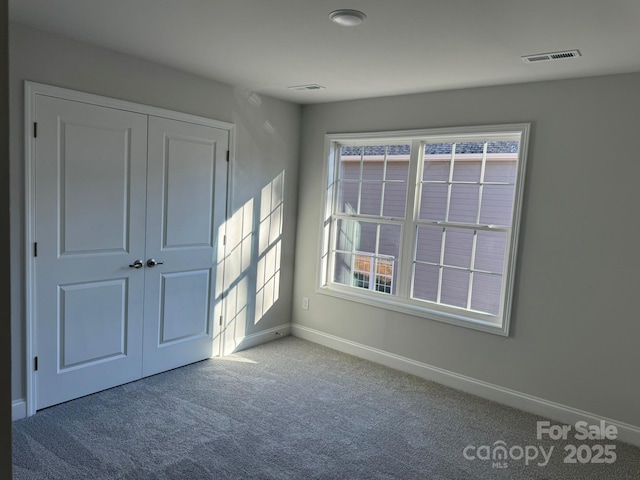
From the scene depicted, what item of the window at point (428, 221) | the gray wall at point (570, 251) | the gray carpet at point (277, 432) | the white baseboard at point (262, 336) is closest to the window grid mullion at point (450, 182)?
the window at point (428, 221)

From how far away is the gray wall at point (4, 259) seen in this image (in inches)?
24.1

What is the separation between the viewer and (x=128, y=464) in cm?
250

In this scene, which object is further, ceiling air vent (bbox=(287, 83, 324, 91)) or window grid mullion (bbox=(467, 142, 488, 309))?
ceiling air vent (bbox=(287, 83, 324, 91))

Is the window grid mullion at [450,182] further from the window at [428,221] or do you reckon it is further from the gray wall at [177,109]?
the gray wall at [177,109]

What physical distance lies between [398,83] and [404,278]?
1.68 meters

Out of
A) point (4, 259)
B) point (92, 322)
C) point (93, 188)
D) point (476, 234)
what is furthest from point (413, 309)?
point (4, 259)

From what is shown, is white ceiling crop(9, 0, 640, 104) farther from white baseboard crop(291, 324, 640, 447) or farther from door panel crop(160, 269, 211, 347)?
white baseboard crop(291, 324, 640, 447)

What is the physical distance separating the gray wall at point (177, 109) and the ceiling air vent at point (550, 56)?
2.35 m

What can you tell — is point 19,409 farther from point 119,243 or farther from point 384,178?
point 384,178

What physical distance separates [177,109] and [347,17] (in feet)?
5.94

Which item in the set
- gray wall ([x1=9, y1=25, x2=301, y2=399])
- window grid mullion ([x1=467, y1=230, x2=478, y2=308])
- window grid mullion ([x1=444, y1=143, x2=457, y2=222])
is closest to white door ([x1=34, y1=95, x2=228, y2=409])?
gray wall ([x1=9, y1=25, x2=301, y2=399])

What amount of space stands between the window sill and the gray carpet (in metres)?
0.56

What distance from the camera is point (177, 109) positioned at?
3.56 metres

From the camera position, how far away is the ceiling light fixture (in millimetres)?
2234
